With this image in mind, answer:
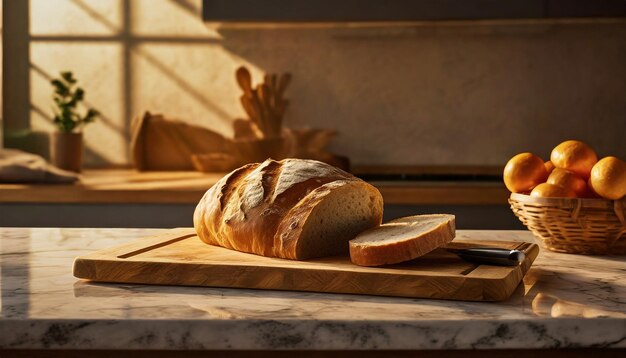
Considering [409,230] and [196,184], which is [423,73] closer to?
[196,184]

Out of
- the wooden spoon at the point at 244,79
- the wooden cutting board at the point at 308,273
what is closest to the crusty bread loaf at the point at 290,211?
the wooden cutting board at the point at 308,273

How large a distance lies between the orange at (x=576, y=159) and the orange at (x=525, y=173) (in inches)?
1.4

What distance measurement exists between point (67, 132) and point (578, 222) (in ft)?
7.97

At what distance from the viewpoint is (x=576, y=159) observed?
136cm

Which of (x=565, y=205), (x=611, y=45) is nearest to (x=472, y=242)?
(x=565, y=205)

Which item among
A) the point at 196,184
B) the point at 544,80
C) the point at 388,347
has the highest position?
the point at 544,80

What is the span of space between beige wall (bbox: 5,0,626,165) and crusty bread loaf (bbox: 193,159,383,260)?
2.08m

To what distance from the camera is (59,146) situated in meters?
3.24

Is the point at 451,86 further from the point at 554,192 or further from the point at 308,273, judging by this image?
the point at 308,273

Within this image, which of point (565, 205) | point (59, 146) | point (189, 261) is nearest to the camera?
point (189, 261)

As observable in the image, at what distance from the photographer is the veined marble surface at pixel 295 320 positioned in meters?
0.86

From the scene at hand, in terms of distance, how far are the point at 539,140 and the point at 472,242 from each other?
2186 mm

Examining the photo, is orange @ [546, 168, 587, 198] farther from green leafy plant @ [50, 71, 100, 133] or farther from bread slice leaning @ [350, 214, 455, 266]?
green leafy plant @ [50, 71, 100, 133]

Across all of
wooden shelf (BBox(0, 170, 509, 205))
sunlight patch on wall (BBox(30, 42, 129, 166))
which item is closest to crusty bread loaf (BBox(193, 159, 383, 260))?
wooden shelf (BBox(0, 170, 509, 205))
